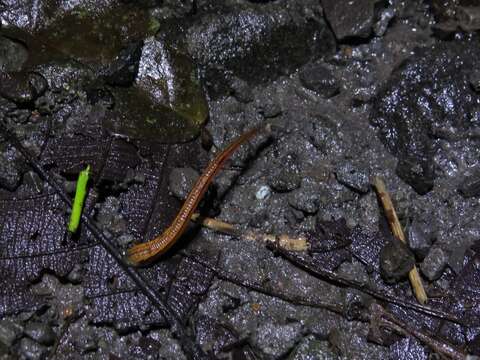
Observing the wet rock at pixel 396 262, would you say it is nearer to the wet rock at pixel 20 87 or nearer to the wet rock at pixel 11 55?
the wet rock at pixel 20 87

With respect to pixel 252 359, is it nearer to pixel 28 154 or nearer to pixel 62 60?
pixel 28 154

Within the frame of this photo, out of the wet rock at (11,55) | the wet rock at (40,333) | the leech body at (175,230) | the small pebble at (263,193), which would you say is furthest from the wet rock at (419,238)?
the wet rock at (11,55)

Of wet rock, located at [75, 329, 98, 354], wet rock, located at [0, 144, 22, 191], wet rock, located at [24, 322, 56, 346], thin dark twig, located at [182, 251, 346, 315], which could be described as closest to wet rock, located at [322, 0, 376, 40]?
thin dark twig, located at [182, 251, 346, 315]

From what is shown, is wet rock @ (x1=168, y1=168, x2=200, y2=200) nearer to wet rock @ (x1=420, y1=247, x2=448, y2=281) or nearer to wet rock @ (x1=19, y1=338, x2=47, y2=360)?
wet rock @ (x1=19, y1=338, x2=47, y2=360)

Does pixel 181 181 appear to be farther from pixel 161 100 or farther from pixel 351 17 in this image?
pixel 351 17

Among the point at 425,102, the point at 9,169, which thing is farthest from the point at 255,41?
the point at 9,169

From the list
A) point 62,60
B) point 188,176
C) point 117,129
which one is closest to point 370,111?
Answer: point 188,176
